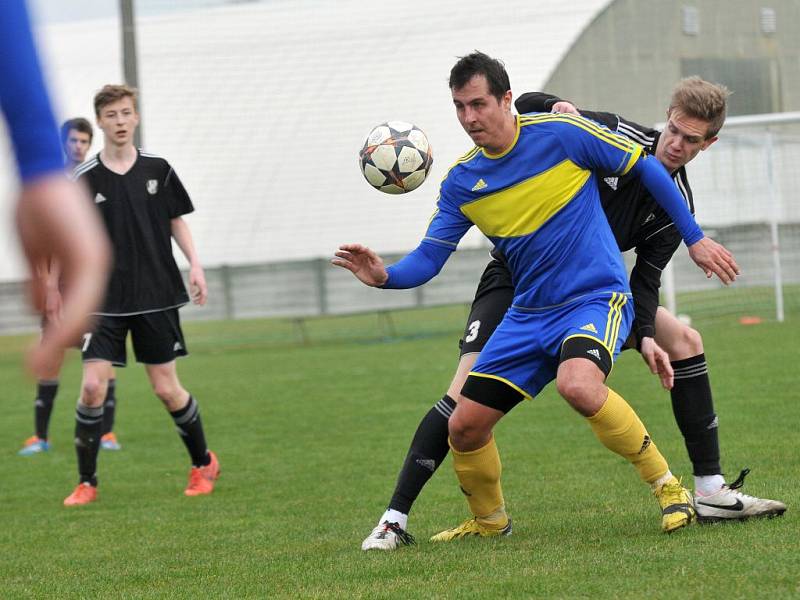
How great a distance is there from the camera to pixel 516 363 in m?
4.93

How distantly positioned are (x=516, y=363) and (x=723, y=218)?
14.1 metres

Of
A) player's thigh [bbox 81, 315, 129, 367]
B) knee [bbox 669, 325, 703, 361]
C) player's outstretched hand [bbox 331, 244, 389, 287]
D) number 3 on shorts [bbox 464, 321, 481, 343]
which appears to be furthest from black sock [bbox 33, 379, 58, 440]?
knee [bbox 669, 325, 703, 361]

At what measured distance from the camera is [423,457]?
536 centimetres

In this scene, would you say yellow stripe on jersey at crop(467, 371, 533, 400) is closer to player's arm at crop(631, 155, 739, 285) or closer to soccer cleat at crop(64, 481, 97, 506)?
player's arm at crop(631, 155, 739, 285)

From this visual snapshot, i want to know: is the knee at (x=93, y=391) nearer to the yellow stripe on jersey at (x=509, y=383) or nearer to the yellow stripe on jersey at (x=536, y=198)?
the yellow stripe on jersey at (x=509, y=383)

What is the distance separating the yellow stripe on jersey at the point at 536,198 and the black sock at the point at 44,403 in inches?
207

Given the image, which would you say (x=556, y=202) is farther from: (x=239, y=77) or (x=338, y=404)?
(x=239, y=77)

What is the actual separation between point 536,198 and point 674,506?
4.36 ft

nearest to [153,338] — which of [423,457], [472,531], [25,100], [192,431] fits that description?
[192,431]

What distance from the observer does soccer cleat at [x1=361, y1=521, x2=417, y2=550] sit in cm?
507

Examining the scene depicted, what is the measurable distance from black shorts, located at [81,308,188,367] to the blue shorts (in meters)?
2.74

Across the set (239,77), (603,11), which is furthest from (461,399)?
(239,77)

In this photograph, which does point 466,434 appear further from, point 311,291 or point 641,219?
point 311,291

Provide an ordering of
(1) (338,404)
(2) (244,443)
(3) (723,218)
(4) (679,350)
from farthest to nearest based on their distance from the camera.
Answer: (3) (723,218)
(1) (338,404)
(2) (244,443)
(4) (679,350)
